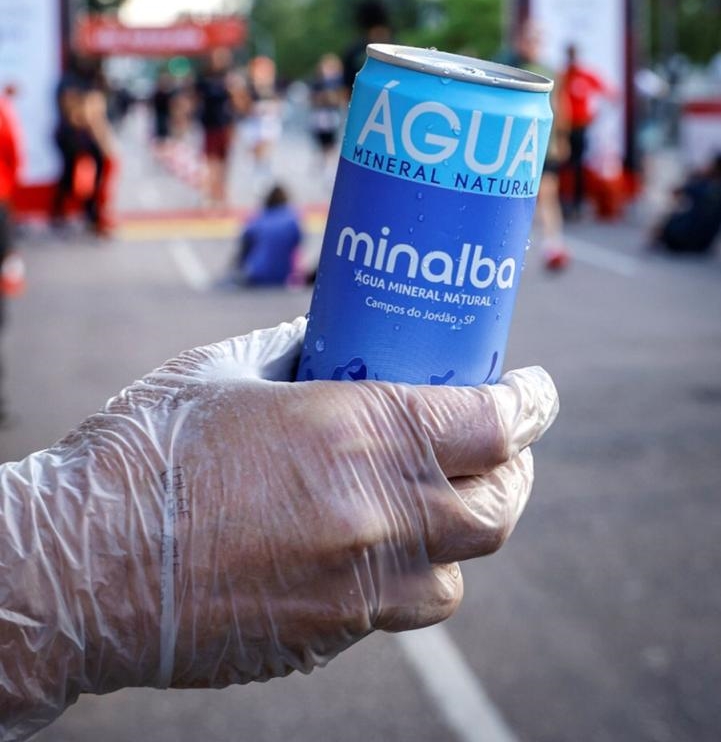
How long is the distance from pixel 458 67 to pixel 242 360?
0.43 meters

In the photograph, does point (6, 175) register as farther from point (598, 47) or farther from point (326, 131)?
point (326, 131)

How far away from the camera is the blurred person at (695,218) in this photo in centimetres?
1337

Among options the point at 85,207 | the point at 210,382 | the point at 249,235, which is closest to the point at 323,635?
the point at 210,382

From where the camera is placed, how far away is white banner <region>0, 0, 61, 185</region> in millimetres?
14789

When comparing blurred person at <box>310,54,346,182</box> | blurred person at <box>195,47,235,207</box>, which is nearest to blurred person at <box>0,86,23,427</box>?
blurred person at <box>195,47,235,207</box>

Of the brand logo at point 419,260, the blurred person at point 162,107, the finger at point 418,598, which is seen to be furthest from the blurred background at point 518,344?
the blurred person at point 162,107

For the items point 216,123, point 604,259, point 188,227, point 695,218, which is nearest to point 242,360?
point 604,259

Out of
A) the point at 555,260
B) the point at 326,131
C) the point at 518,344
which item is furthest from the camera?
the point at 326,131

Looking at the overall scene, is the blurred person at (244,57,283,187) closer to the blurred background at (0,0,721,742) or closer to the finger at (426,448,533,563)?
the blurred background at (0,0,721,742)

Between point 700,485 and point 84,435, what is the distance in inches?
183

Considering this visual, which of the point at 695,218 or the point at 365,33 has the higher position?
the point at 365,33

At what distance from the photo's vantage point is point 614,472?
6.01m

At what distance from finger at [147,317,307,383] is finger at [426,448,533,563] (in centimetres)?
27

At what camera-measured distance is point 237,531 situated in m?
1.45
